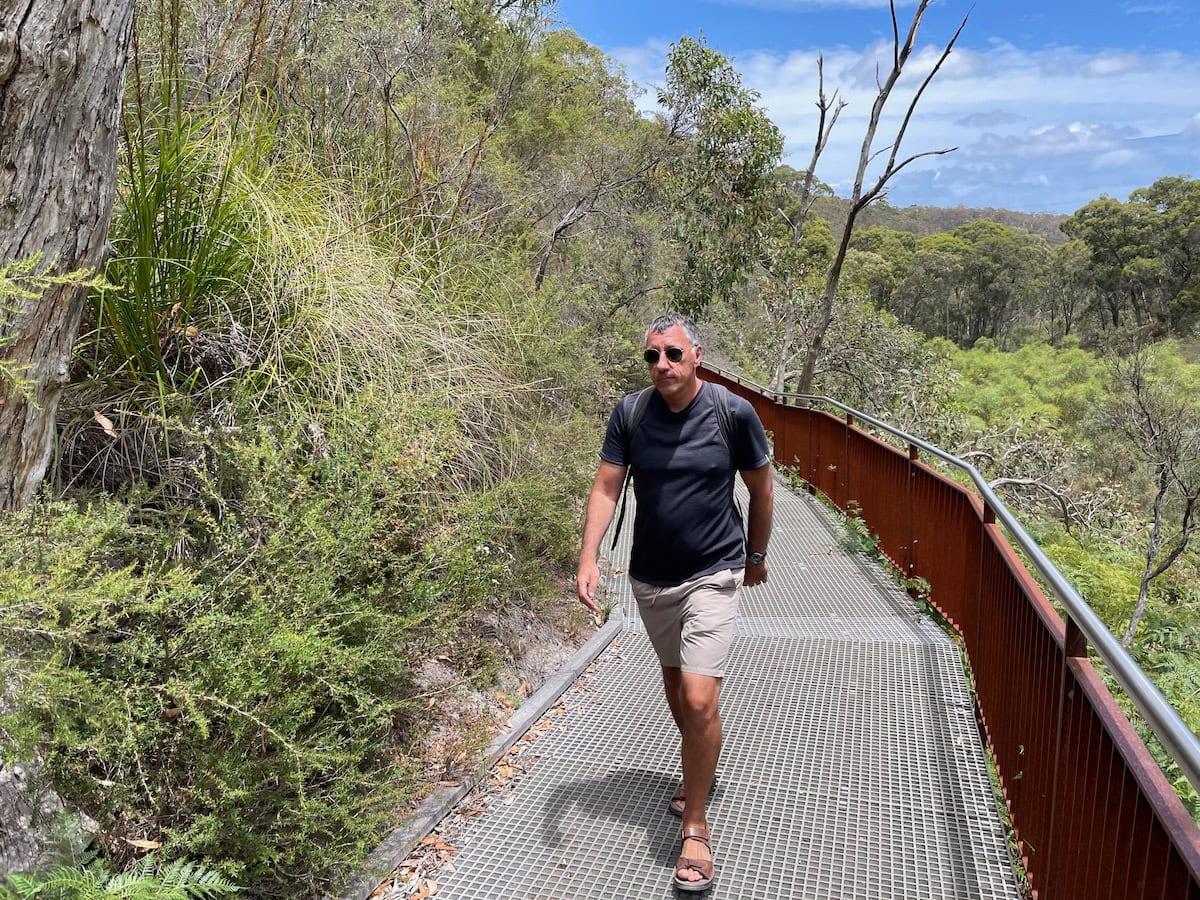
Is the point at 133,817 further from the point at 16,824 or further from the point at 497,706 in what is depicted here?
the point at 497,706

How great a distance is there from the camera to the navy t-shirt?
3215 millimetres

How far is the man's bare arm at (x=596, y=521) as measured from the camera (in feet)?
10.8

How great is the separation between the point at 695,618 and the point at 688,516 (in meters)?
0.38

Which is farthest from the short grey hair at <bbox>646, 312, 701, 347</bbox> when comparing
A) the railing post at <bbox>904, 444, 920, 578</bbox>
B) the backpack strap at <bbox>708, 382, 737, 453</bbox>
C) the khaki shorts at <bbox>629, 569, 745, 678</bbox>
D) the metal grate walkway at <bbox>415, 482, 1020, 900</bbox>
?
the railing post at <bbox>904, 444, 920, 578</bbox>

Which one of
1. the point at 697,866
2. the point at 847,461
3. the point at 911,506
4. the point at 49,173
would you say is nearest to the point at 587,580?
the point at 697,866

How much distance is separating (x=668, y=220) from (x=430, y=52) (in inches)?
293

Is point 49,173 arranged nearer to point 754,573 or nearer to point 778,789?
point 754,573

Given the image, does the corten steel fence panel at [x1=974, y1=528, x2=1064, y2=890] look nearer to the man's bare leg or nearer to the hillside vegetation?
the man's bare leg

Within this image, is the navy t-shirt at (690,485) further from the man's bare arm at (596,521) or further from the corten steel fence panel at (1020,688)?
the corten steel fence panel at (1020,688)

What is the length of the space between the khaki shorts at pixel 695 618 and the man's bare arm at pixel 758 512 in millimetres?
149

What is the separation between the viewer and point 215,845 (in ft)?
8.18

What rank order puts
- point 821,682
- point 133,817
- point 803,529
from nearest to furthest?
1. point 133,817
2. point 821,682
3. point 803,529

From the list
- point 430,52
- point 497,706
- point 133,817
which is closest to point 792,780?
point 497,706

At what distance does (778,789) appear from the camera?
354 centimetres
